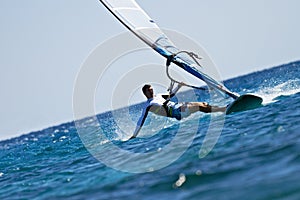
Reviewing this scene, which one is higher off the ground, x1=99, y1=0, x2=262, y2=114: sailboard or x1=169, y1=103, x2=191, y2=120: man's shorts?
x1=99, y1=0, x2=262, y2=114: sailboard

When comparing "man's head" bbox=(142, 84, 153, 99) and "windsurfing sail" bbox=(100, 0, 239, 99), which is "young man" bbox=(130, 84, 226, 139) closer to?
"man's head" bbox=(142, 84, 153, 99)

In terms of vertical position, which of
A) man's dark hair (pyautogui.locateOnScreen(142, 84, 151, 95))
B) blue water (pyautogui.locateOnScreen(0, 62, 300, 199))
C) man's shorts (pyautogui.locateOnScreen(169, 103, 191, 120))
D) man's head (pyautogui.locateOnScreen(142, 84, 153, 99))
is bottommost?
blue water (pyautogui.locateOnScreen(0, 62, 300, 199))

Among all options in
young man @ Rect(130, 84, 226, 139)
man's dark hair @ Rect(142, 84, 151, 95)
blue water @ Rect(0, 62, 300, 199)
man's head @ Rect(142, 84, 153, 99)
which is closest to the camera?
blue water @ Rect(0, 62, 300, 199)

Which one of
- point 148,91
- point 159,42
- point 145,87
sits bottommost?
point 148,91

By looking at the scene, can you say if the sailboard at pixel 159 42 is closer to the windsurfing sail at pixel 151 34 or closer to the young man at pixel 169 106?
the windsurfing sail at pixel 151 34

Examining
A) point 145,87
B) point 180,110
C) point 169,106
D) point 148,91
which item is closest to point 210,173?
point 180,110

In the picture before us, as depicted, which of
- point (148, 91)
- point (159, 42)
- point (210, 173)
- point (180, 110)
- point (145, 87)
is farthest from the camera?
point (159, 42)

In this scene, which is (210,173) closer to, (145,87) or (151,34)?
(145,87)

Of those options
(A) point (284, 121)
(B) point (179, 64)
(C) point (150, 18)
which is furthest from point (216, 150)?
(C) point (150, 18)

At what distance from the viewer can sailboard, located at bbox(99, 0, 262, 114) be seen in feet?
39.3

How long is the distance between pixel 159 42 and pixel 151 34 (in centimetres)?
49

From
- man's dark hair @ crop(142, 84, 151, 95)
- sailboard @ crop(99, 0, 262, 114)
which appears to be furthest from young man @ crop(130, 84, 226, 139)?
sailboard @ crop(99, 0, 262, 114)

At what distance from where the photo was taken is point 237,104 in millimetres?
12258

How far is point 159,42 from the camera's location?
12.8 m
